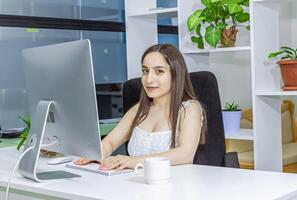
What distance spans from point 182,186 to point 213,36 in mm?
1664

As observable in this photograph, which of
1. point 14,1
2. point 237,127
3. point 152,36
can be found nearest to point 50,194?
point 237,127

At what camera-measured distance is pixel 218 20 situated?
10.3ft

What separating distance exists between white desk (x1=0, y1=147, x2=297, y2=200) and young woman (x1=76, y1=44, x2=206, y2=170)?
38cm

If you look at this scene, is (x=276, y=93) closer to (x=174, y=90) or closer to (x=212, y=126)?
(x=212, y=126)

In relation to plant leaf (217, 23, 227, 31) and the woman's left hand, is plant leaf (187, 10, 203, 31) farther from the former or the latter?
the woman's left hand

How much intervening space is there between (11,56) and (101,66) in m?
0.81

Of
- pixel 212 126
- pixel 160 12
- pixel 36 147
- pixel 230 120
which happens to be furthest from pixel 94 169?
pixel 160 12

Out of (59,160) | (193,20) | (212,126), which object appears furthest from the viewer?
(193,20)

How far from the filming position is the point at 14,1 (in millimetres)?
3299

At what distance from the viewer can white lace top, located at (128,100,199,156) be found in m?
2.25

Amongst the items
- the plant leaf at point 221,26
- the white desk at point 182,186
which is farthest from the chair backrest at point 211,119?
the plant leaf at point 221,26

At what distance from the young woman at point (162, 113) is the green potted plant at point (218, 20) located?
2.44ft

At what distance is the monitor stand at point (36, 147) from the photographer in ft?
5.71

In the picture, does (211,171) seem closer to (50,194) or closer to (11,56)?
(50,194)
